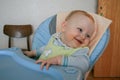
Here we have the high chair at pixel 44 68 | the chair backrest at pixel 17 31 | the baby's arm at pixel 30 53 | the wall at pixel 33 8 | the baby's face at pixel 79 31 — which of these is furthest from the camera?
the wall at pixel 33 8

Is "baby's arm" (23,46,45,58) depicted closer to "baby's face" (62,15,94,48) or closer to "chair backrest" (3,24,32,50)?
"baby's face" (62,15,94,48)

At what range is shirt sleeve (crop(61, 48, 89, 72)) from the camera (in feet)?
3.38

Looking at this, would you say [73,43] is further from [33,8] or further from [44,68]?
[33,8]

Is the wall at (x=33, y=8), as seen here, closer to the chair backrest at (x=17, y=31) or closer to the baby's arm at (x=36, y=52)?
the chair backrest at (x=17, y=31)

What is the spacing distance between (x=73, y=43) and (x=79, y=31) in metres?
0.08

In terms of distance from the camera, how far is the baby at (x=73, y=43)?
104cm

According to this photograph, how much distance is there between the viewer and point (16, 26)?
2.63 metres

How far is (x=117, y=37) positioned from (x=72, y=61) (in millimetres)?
1776

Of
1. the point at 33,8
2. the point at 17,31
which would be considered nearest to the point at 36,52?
the point at 17,31

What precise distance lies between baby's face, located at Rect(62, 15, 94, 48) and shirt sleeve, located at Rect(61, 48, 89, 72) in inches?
2.1

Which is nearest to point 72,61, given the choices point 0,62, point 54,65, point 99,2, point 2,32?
point 54,65

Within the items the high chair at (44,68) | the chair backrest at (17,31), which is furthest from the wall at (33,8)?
the high chair at (44,68)

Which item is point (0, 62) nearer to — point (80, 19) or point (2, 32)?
point (80, 19)

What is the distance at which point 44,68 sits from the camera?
39.9 inches
